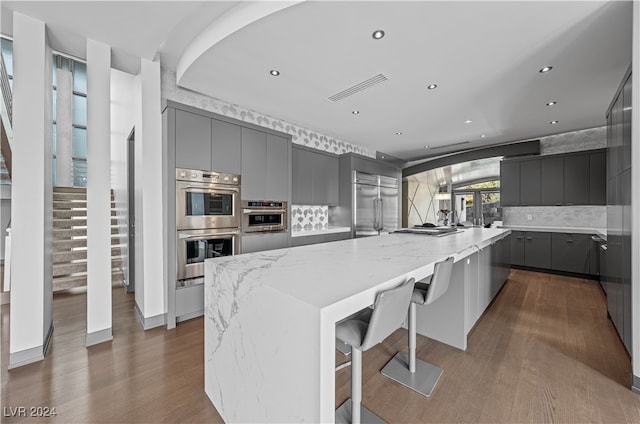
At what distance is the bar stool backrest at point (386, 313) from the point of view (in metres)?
1.07

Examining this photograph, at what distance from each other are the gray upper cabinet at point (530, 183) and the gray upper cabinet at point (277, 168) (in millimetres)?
4961

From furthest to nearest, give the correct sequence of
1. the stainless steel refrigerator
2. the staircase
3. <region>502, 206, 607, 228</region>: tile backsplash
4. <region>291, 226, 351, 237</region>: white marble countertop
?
the stainless steel refrigerator, <region>502, 206, 607, 228</region>: tile backsplash, <region>291, 226, 351, 237</region>: white marble countertop, the staircase

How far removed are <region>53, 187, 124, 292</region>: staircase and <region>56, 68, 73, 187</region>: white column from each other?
3.85 feet

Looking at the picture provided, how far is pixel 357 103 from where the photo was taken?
3.54m

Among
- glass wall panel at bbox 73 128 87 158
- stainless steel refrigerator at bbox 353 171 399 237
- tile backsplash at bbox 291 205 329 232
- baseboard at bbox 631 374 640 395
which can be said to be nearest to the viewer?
baseboard at bbox 631 374 640 395

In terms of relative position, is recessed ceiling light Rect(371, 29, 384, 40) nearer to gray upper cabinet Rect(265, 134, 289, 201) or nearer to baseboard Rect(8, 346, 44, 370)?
gray upper cabinet Rect(265, 134, 289, 201)

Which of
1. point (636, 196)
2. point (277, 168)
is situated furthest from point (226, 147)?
point (636, 196)

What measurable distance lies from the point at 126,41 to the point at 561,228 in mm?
7206

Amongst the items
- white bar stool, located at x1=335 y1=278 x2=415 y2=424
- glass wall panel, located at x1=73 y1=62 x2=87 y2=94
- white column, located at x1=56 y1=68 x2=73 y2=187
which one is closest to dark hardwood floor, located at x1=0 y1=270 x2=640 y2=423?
white bar stool, located at x1=335 y1=278 x2=415 y2=424

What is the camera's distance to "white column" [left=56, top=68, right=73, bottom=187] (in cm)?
629

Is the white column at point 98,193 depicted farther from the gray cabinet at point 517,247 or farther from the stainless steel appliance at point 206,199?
the gray cabinet at point 517,247

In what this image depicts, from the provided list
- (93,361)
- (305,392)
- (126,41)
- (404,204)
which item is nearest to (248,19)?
(126,41)

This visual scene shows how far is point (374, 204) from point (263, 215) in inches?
105

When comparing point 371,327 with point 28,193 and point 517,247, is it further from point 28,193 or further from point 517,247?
point 517,247
